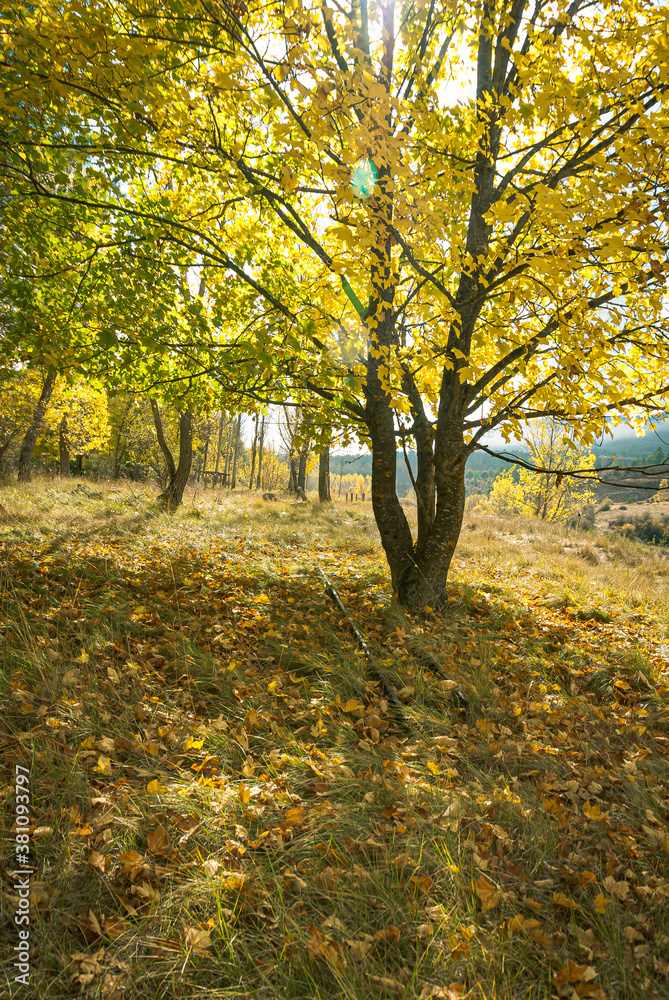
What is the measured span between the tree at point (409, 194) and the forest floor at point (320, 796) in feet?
6.78

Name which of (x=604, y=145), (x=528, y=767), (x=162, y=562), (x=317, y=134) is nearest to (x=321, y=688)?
(x=528, y=767)

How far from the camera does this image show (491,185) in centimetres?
496

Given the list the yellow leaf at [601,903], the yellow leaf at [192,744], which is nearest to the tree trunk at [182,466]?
the yellow leaf at [192,744]

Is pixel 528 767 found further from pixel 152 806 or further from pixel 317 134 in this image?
pixel 317 134

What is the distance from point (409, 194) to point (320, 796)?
412 centimetres

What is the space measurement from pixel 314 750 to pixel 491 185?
6080 mm

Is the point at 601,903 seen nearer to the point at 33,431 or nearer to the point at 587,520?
the point at 33,431

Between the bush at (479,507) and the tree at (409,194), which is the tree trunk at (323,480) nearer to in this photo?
the bush at (479,507)

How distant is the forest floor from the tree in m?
2.07

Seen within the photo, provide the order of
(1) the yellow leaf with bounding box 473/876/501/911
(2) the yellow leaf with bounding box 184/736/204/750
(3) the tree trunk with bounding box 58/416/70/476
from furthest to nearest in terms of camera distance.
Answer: (3) the tree trunk with bounding box 58/416/70/476, (2) the yellow leaf with bounding box 184/736/204/750, (1) the yellow leaf with bounding box 473/876/501/911

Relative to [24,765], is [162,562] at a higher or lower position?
higher

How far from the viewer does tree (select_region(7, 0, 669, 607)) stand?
3.19 m

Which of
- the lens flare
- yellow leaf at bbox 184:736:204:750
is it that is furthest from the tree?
yellow leaf at bbox 184:736:204:750

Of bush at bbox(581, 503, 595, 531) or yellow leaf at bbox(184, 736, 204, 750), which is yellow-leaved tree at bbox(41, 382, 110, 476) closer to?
yellow leaf at bbox(184, 736, 204, 750)
